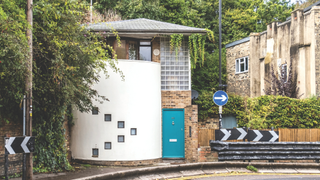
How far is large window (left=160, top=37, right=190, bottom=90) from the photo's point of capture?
1559 centimetres

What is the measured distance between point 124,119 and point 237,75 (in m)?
16.9

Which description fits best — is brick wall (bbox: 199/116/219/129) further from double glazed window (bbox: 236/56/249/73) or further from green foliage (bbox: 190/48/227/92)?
green foliage (bbox: 190/48/227/92)

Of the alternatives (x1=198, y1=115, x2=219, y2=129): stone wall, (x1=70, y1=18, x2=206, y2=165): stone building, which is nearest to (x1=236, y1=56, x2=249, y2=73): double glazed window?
(x1=198, y1=115, x2=219, y2=129): stone wall

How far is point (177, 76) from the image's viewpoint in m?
15.6

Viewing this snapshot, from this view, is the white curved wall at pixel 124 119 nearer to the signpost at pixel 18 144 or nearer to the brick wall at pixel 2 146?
the brick wall at pixel 2 146

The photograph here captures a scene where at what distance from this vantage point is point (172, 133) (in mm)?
15266

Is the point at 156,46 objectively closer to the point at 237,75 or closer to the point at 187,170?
the point at 187,170

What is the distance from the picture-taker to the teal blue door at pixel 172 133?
15.2m

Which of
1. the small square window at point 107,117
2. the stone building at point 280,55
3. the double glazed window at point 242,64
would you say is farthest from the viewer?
the double glazed window at point 242,64

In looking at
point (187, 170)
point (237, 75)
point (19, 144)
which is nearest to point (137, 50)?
point (187, 170)

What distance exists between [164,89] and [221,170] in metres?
6.20

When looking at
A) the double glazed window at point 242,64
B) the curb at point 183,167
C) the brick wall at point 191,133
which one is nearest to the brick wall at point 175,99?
the brick wall at point 191,133

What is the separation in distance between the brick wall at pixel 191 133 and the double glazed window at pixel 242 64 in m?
13.9

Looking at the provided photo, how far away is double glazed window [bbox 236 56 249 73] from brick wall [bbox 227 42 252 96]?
0.31m
